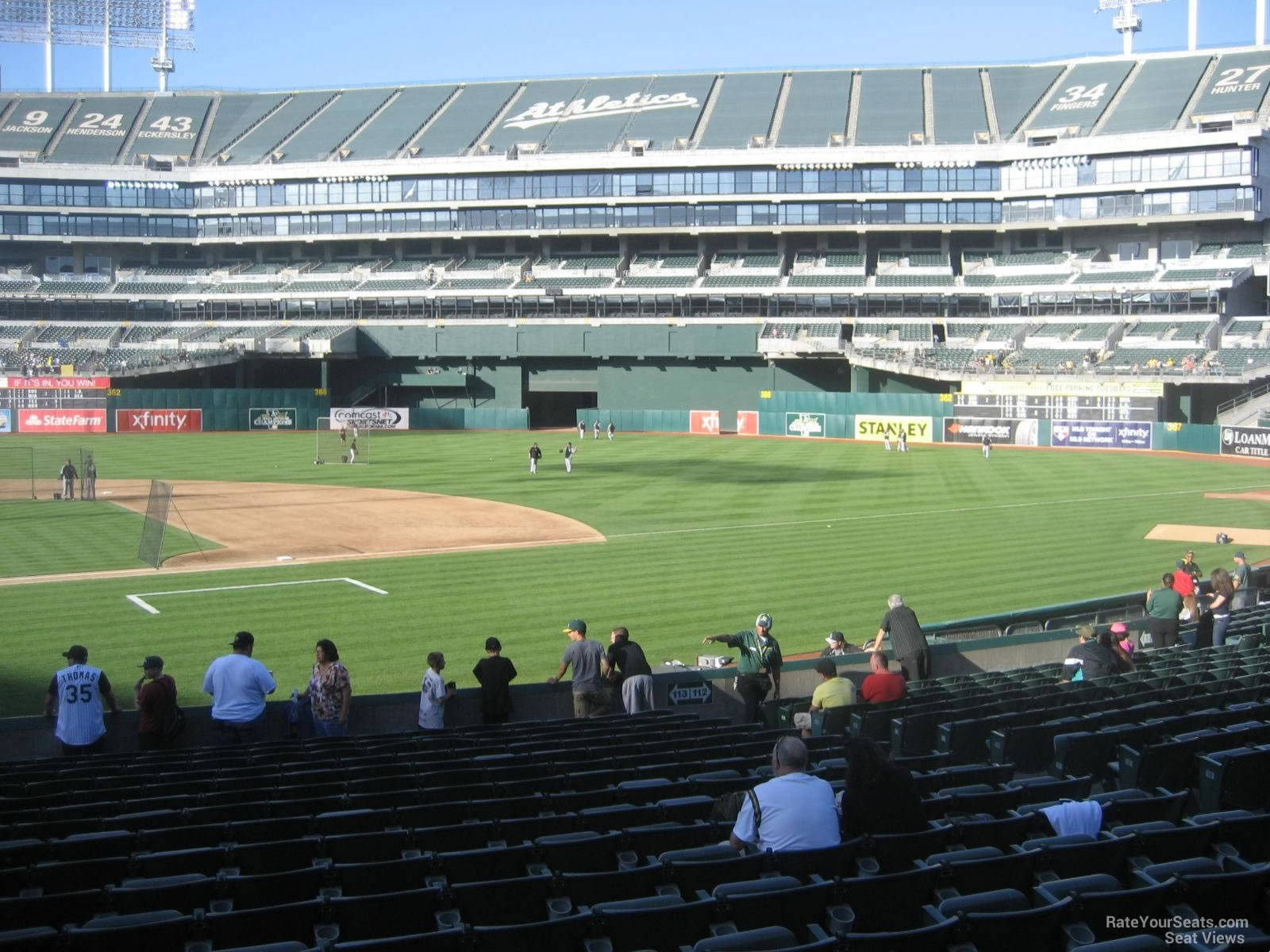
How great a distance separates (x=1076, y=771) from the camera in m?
9.15

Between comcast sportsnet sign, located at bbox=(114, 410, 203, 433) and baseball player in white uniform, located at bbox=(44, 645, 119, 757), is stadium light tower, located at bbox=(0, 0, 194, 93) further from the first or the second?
baseball player in white uniform, located at bbox=(44, 645, 119, 757)

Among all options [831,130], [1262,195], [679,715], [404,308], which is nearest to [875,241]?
[831,130]

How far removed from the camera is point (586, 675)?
48.6 ft

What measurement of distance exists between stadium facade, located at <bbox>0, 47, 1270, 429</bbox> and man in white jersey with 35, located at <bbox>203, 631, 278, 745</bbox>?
6508cm

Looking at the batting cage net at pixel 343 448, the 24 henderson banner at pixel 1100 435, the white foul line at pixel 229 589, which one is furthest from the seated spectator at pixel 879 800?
the 24 henderson banner at pixel 1100 435

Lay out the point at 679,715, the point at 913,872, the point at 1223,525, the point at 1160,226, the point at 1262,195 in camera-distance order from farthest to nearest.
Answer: the point at 1160,226 → the point at 1262,195 → the point at 1223,525 → the point at 679,715 → the point at 913,872

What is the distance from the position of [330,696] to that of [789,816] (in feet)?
26.0

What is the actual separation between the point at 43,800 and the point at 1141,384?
64.2m

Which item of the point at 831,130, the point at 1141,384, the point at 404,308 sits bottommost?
the point at 1141,384

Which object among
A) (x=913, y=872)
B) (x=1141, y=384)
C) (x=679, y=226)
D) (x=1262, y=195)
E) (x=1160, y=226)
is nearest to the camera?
(x=913, y=872)

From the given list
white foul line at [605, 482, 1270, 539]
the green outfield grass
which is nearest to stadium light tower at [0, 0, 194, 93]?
the green outfield grass

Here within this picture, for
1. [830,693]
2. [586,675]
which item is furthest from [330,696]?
[830,693]

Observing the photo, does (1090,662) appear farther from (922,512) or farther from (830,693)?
(922,512)

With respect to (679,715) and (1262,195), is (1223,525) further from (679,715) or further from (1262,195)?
(1262,195)
